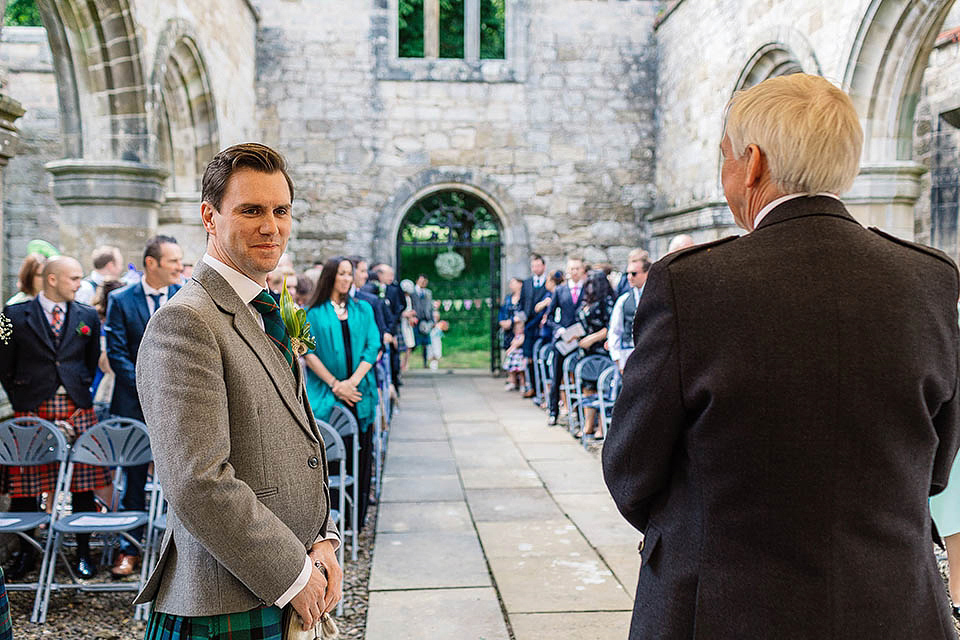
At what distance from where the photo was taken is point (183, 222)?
31.1 feet

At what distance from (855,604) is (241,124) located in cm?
1143

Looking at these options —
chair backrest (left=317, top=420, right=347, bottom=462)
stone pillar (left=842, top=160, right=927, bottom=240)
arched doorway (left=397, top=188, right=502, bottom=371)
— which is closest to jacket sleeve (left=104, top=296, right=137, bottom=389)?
chair backrest (left=317, top=420, right=347, bottom=462)

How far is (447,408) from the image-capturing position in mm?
10102

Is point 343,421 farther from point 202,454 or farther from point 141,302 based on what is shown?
point 202,454

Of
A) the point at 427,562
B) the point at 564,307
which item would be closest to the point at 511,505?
the point at 427,562

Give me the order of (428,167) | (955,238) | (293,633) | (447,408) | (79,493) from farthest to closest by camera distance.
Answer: (428,167) → (447,408) → (955,238) → (79,493) → (293,633)

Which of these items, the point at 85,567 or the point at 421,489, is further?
the point at 421,489

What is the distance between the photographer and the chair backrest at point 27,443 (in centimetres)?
399

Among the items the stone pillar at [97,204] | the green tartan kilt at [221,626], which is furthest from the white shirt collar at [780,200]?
the stone pillar at [97,204]

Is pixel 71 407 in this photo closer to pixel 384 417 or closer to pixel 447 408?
pixel 384 417

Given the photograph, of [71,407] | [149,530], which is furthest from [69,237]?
[149,530]

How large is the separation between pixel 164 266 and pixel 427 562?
2123mm

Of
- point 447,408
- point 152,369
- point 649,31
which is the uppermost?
point 649,31

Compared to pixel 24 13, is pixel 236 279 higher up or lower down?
lower down
